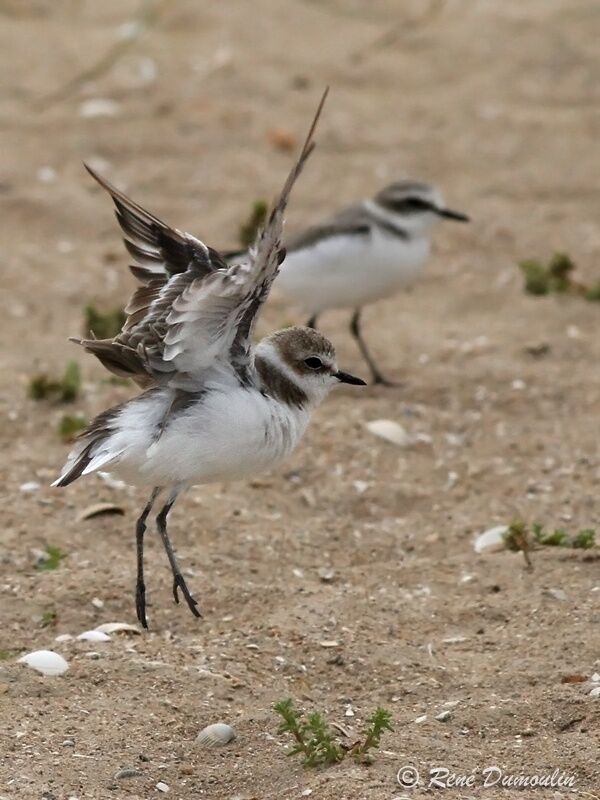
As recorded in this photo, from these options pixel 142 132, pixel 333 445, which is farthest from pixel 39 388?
pixel 142 132

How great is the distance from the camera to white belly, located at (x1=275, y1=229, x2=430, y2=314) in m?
7.93

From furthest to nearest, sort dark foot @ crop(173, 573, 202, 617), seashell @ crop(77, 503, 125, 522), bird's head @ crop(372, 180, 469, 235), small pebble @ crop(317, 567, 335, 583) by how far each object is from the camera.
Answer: bird's head @ crop(372, 180, 469, 235) < seashell @ crop(77, 503, 125, 522) < small pebble @ crop(317, 567, 335, 583) < dark foot @ crop(173, 573, 202, 617)

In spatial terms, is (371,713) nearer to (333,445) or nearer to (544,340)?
(333,445)

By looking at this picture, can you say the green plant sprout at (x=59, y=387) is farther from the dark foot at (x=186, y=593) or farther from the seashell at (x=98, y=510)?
the dark foot at (x=186, y=593)

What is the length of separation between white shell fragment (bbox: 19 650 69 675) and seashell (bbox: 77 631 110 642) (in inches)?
8.1

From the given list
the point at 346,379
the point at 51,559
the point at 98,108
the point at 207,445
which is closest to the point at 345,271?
the point at 346,379

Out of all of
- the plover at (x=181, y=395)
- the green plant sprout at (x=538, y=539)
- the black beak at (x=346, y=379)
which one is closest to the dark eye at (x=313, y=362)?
the black beak at (x=346, y=379)

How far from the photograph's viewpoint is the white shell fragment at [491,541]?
603cm

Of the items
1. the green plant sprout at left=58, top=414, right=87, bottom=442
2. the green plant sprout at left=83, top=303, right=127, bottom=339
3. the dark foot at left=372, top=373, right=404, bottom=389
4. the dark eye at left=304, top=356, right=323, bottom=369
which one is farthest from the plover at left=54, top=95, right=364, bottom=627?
the dark foot at left=372, top=373, right=404, bottom=389

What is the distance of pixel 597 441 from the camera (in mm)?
7062

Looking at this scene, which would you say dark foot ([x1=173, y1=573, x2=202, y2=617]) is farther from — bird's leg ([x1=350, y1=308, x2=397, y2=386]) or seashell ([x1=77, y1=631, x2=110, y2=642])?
bird's leg ([x1=350, y1=308, x2=397, y2=386])

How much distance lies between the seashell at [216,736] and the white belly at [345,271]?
3691 millimetres

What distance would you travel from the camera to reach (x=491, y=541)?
6.09m

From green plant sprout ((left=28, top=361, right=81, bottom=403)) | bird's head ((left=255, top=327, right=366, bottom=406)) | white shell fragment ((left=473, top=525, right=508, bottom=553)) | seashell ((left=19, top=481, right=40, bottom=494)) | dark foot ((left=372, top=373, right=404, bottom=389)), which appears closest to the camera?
bird's head ((left=255, top=327, right=366, bottom=406))
